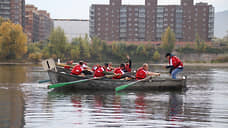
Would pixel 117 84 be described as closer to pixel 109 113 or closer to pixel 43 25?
pixel 109 113

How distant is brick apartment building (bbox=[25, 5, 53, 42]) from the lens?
142875 mm

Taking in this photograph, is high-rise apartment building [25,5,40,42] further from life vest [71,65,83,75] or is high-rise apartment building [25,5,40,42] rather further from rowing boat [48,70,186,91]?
rowing boat [48,70,186,91]

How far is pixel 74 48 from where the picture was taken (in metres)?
108

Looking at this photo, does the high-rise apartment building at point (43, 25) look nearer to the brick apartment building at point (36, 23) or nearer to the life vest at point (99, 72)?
the brick apartment building at point (36, 23)

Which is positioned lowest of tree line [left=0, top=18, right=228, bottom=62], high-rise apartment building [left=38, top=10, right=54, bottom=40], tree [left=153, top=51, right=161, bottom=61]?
tree [left=153, top=51, right=161, bottom=61]

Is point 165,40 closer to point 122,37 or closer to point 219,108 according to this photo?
point 122,37

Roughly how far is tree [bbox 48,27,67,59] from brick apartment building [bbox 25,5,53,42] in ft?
110

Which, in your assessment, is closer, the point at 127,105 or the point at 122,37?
the point at 127,105

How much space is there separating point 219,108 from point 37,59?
8277cm

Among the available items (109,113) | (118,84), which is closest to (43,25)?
(118,84)

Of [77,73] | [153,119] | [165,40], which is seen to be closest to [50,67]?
[77,73]

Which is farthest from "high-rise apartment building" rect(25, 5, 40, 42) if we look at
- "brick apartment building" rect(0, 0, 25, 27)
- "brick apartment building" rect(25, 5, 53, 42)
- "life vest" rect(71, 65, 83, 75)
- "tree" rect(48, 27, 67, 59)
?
"life vest" rect(71, 65, 83, 75)

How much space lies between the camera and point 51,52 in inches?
3947

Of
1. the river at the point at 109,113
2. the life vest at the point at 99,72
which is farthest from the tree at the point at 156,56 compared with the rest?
the river at the point at 109,113
